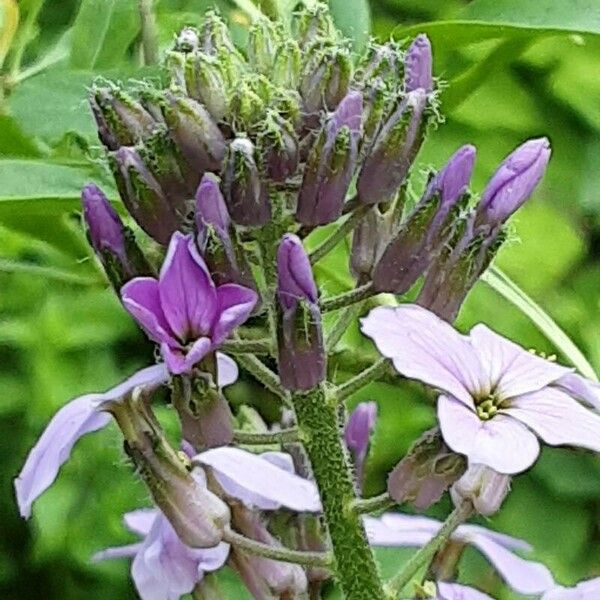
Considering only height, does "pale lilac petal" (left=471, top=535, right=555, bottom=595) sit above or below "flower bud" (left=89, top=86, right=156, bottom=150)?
below

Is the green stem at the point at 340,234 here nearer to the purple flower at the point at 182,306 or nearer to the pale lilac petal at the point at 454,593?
the purple flower at the point at 182,306

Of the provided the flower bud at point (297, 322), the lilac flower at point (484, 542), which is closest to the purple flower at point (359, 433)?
the lilac flower at point (484, 542)

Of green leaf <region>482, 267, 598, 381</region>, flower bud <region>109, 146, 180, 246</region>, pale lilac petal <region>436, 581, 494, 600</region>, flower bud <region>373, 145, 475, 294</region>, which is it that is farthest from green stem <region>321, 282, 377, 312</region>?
green leaf <region>482, 267, 598, 381</region>

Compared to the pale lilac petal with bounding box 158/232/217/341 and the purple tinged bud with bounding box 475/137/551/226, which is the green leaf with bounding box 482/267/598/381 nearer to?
the purple tinged bud with bounding box 475/137/551/226

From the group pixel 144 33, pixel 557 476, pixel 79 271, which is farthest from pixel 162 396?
pixel 144 33

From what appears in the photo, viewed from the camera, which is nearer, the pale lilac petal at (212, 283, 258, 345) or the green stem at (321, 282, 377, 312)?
the pale lilac petal at (212, 283, 258, 345)

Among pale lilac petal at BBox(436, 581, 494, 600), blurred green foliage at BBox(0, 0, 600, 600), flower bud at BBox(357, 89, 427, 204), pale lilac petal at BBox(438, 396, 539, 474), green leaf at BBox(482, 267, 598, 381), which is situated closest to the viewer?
pale lilac petal at BBox(438, 396, 539, 474)

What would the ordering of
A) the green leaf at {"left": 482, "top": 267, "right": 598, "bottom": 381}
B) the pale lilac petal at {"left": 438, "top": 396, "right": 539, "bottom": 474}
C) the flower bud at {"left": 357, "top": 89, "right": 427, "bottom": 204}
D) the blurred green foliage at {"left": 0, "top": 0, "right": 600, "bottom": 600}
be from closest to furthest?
the pale lilac petal at {"left": 438, "top": 396, "right": 539, "bottom": 474}
the flower bud at {"left": 357, "top": 89, "right": 427, "bottom": 204}
the green leaf at {"left": 482, "top": 267, "right": 598, "bottom": 381}
the blurred green foliage at {"left": 0, "top": 0, "right": 600, "bottom": 600}

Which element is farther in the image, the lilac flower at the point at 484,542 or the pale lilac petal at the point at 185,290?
the lilac flower at the point at 484,542
